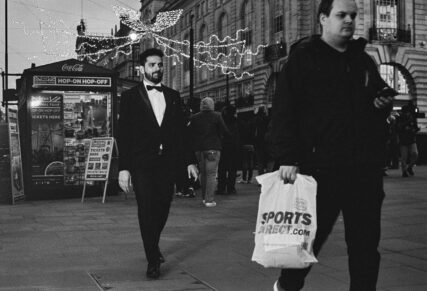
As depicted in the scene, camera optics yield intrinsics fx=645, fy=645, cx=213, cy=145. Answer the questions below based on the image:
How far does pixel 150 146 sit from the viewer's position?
537 cm

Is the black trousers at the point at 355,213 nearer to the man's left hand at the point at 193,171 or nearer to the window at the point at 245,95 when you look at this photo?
the man's left hand at the point at 193,171

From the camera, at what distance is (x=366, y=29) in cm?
3678

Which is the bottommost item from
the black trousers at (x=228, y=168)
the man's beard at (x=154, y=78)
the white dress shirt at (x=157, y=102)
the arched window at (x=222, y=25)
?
the black trousers at (x=228, y=168)

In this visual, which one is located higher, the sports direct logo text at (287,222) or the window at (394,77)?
the window at (394,77)

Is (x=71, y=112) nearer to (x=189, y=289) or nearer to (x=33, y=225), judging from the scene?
(x=33, y=225)

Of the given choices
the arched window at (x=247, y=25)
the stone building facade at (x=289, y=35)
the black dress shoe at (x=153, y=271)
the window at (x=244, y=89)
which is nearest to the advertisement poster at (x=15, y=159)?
the black dress shoe at (x=153, y=271)

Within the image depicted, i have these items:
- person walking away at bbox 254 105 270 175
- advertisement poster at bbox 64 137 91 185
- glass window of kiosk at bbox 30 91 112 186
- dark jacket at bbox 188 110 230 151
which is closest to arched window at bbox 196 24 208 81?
person walking away at bbox 254 105 270 175

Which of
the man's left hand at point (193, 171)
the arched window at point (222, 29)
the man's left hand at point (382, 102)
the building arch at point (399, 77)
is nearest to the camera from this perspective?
the man's left hand at point (382, 102)

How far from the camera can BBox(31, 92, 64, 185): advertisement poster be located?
12.8 meters

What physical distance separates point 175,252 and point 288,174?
3.16m

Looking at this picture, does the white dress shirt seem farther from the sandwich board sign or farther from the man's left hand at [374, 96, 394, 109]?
the sandwich board sign

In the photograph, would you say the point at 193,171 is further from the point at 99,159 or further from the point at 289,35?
the point at 289,35

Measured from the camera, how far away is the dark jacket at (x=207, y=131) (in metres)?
11.2

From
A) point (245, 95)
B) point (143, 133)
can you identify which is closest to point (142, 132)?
point (143, 133)
